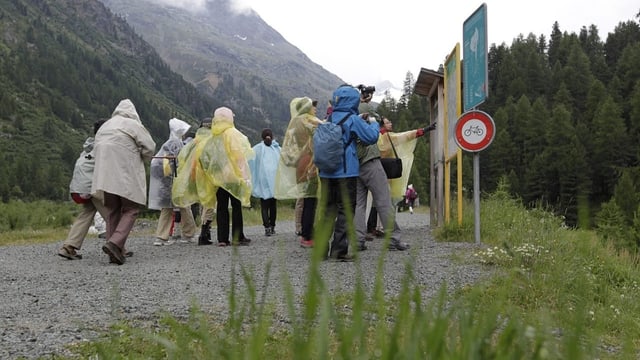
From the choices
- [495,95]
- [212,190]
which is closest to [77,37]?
[495,95]

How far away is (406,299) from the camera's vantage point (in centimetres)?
103

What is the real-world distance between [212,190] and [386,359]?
850cm

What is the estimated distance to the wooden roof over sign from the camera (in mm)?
11002

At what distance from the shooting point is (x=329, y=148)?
675 centimetres

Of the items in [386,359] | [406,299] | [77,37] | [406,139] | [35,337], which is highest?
[77,37]

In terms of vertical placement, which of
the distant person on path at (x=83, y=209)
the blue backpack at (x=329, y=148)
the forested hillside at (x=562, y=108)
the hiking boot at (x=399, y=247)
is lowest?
the hiking boot at (x=399, y=247)

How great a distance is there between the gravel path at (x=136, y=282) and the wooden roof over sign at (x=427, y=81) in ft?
10.3

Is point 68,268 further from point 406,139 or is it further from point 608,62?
point 608,62

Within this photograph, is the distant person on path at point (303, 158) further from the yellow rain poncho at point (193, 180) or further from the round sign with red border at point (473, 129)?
the round sign with red border at point (473, 129)

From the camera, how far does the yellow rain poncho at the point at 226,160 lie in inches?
359

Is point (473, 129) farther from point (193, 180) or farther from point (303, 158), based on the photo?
point (193, 180)

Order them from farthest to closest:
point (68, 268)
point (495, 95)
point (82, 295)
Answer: point (495, 95) → point (68, 268) → point (82, 295)

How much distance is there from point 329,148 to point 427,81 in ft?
17.9

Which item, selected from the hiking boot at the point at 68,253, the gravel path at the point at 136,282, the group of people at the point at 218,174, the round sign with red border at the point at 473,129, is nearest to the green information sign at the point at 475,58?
the round sign with red border at the point at 473,129
